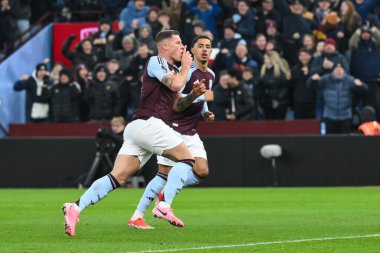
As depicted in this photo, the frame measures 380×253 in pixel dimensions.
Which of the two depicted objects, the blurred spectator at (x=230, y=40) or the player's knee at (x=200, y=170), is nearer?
the player's knee at (x=200, y=170)

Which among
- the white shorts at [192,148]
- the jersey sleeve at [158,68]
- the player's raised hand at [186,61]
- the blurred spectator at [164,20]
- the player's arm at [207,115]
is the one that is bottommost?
the white shorts at [192,148]

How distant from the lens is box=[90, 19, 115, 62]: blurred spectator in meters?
25.5

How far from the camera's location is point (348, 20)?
79.1 feet

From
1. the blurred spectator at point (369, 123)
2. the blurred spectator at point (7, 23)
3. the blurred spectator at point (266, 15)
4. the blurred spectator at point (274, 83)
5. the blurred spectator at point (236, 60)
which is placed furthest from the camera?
the blurred spectator at point (7, 23)

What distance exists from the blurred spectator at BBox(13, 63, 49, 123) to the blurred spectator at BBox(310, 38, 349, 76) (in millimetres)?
6007

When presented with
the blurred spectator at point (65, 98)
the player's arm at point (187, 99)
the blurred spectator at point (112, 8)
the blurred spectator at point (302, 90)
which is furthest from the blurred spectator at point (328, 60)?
the player's arm at point (187, 99)

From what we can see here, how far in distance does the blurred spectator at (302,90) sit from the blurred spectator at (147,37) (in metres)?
3.20

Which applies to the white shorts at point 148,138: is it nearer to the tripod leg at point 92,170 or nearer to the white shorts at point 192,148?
the white shorts at point 192,148

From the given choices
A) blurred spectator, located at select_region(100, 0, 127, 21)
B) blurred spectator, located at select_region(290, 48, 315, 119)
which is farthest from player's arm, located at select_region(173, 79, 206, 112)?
blurred spectator, located at select_region(100, 0, 127, 21)

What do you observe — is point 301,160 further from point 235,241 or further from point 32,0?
point 235,241

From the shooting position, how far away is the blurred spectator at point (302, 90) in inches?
914

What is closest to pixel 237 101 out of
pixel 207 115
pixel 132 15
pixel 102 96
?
pixel 102 96

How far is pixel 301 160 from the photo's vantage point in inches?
899

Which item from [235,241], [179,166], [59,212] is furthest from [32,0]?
[235,241]
